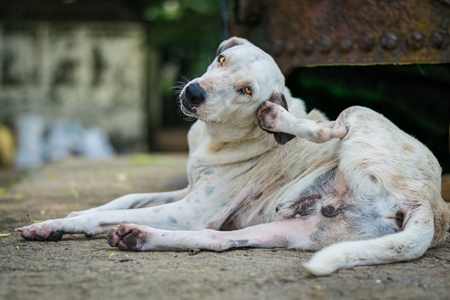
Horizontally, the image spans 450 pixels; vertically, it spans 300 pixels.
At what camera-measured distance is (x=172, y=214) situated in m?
3.71

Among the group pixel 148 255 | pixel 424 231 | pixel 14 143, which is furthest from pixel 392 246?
pixel 14 143

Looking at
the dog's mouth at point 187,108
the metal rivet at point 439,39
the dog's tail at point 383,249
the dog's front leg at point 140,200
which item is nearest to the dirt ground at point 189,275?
the dog's tail at point 383,249

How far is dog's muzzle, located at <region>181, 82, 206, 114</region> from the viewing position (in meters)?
3.62

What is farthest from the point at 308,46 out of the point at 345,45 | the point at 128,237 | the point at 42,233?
the point at 42,233

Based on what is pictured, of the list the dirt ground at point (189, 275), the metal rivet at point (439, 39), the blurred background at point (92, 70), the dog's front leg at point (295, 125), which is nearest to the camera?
the dirt ground at point (189, 275)

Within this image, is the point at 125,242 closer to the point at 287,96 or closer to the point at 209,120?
the point at 209,120

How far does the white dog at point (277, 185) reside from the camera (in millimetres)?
3352

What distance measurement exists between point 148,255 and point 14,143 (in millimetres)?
9712

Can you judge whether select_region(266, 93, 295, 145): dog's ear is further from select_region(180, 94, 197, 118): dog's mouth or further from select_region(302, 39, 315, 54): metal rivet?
select_region(302, 39, 315, 54): metal rivet

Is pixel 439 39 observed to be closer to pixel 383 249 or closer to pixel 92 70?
pixel 383 249

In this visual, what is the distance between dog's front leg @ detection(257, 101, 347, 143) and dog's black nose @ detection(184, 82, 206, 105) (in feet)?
1.04

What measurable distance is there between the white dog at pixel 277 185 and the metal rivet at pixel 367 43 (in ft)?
2.32

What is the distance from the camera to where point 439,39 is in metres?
4.33

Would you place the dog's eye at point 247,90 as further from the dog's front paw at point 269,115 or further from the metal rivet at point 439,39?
the metal rivet at point 439,39
